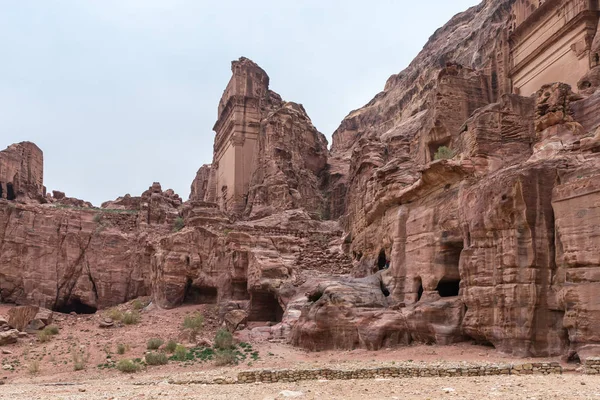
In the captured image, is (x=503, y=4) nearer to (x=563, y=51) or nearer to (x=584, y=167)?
(x=563, y=51)

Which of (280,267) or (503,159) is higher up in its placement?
(503,159)

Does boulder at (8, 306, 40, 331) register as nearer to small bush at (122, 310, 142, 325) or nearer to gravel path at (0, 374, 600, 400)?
small bush at (122, 310, 142, 325)

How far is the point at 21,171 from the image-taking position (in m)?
37.8

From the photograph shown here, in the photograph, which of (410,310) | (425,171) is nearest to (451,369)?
(410,310)

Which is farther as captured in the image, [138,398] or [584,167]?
[584,167]

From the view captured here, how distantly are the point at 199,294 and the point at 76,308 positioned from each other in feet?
30.4

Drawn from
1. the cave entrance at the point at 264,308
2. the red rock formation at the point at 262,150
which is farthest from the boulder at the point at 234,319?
the red rock formation at the point at 262,150

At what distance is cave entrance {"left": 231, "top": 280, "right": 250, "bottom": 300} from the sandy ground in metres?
1.18

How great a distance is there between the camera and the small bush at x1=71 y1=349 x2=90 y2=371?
17.2m

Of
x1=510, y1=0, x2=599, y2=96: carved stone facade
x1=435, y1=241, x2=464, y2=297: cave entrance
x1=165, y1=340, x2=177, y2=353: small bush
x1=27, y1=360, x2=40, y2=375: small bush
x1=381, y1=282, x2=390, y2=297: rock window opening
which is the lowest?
x1=27, y1=360, x2=40, y2=375: small bush

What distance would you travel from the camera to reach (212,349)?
18.3m

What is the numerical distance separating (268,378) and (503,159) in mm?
8836

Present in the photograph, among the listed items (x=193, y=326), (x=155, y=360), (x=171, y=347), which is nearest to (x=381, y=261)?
(x=193, y=326)

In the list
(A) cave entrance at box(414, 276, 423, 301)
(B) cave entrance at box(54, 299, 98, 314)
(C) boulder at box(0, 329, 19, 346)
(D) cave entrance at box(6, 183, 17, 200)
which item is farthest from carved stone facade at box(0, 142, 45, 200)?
(A) cave entrance at box(414, 276, 423, 301)
